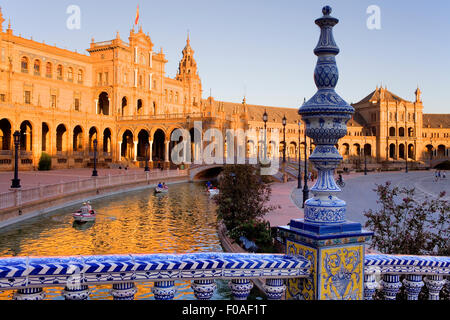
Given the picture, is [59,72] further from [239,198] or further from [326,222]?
[326,222]

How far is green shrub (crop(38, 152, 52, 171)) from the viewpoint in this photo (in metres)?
46.5

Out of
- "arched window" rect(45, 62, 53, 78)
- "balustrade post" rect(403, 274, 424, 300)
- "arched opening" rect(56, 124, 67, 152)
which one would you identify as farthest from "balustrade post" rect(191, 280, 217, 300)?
"arched window" rect(45, 62, 53, 78)

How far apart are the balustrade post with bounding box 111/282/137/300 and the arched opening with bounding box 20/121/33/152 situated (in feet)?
165

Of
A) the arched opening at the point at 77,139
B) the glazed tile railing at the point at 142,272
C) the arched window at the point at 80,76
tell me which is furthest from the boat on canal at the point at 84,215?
the arched window at the point at 80,76

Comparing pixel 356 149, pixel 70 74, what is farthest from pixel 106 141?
pixel 356 149

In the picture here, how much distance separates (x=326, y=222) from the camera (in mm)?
3844

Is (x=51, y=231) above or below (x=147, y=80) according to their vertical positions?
below

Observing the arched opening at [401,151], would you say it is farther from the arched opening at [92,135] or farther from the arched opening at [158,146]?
the arched opening at [92,135]

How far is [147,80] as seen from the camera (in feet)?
226

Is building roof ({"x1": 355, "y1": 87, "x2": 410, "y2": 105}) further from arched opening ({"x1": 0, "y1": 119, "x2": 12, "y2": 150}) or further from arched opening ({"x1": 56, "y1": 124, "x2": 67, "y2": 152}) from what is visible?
arched opening ({"x1": 0, "y1": 119, "x2": 12, "y2": 150})
